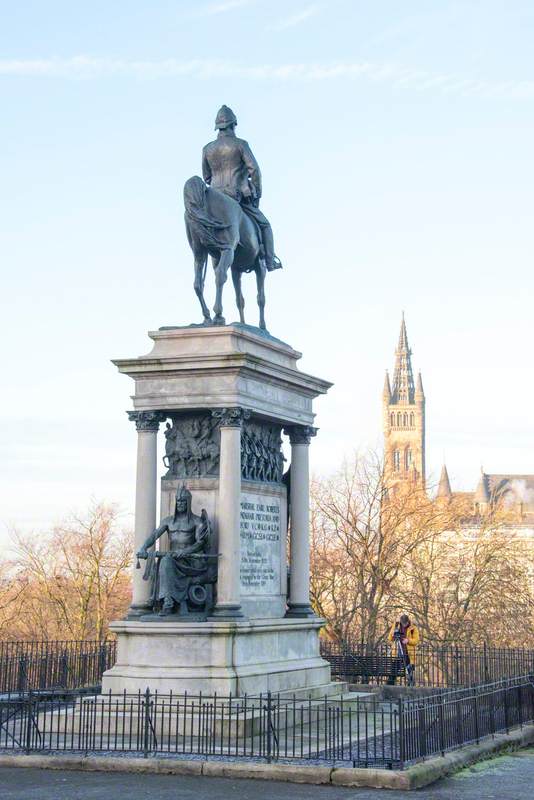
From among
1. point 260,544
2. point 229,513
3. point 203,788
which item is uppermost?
point 229,513

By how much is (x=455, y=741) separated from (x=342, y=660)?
11.5 m

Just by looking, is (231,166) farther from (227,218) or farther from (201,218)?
(201,218)

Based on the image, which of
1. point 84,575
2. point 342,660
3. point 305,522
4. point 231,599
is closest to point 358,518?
point 84,575

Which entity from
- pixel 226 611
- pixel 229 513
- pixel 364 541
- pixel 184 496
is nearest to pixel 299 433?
pixel 229 513

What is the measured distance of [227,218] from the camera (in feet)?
73.8

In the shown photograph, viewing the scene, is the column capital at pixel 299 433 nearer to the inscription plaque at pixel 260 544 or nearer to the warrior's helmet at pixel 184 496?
the inscription plaque at pixel 260 544

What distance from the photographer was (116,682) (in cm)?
2008

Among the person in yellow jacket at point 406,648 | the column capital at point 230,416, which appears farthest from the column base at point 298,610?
the person in yellow jacket at point 406,648

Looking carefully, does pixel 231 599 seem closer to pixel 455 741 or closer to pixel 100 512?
pixel 455 741

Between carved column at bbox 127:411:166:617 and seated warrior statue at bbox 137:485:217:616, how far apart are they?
280 mm

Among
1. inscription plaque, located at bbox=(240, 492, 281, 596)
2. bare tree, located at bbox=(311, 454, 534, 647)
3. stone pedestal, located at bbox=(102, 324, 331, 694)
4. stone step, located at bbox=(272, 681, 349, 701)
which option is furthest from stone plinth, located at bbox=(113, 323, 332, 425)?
bare tree, located at bbox=(311, 454, 534, 647)

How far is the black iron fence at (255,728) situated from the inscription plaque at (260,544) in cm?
233

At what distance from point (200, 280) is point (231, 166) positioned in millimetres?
2350

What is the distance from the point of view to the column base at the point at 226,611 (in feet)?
66.0
